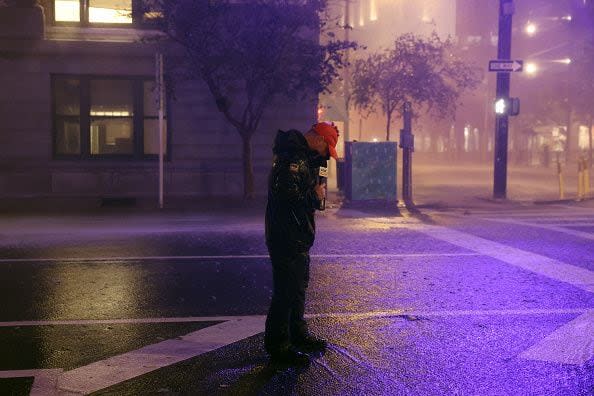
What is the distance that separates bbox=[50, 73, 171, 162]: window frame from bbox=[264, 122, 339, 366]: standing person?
15.1 meters

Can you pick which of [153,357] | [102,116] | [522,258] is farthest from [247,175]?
[153,357]

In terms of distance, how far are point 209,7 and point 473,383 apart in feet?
43.3

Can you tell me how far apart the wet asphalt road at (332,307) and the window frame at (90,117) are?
7123 millimetres

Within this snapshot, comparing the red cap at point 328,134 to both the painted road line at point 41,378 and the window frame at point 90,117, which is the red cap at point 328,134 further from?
the window frame at point 90,117

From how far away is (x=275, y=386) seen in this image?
4.66 m

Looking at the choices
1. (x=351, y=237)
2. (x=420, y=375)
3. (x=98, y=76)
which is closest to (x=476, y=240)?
(x=351, y=237)

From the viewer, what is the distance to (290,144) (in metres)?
5.01

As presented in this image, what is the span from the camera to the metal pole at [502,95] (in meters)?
18.8

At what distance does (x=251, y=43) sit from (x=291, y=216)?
40.6 ft

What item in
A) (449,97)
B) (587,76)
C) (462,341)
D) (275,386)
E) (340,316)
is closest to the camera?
(275,386)

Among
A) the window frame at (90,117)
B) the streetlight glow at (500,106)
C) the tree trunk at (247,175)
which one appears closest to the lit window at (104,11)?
the window frame at (90,117)

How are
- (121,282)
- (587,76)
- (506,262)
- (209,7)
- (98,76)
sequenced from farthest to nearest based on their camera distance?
(587,76)
(98,76)
(209,7)
(506,262)
(121,282)

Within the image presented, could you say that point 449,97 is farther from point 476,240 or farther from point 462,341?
point 462,341

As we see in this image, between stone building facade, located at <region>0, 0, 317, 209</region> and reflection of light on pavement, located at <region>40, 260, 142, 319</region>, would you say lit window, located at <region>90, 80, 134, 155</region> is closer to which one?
A: stone building facade, located at <region>0, 0, 317, 209</region>
